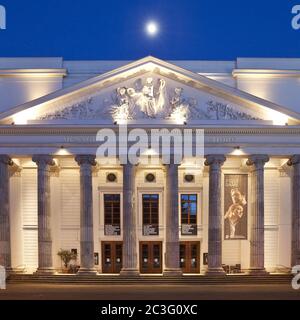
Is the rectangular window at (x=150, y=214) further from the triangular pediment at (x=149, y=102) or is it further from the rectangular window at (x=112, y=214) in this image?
the triangular pediment at (x=149, y=102)

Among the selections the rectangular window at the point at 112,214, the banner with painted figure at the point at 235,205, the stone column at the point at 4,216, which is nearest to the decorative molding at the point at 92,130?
the stone column at the point at 4,216

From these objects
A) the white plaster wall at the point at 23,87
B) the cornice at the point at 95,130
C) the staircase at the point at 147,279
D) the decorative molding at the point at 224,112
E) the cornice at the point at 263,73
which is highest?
the cornice at the point at 263,73

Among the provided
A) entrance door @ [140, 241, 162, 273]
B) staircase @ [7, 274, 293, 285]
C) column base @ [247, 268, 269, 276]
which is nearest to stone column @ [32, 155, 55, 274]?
staircase @ [7, 274, 293, 285]

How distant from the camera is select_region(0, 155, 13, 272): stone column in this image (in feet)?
131

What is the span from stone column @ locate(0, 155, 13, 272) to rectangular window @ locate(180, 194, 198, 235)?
1174 cm

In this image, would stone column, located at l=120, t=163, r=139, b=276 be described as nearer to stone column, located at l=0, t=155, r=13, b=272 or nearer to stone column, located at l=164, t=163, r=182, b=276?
stone column, located at l=164, t=163, r=182, b=276

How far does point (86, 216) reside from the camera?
132 ft

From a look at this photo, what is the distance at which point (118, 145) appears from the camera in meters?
40.1

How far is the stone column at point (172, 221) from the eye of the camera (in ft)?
130

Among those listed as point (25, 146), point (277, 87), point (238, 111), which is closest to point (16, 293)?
point (25, 146)

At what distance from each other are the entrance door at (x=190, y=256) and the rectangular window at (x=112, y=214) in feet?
15.3

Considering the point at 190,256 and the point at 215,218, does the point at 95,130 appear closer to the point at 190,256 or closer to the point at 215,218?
the point at 215,218

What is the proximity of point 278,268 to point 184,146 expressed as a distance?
36.2 feet

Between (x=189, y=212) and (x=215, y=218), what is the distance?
4837 mm
